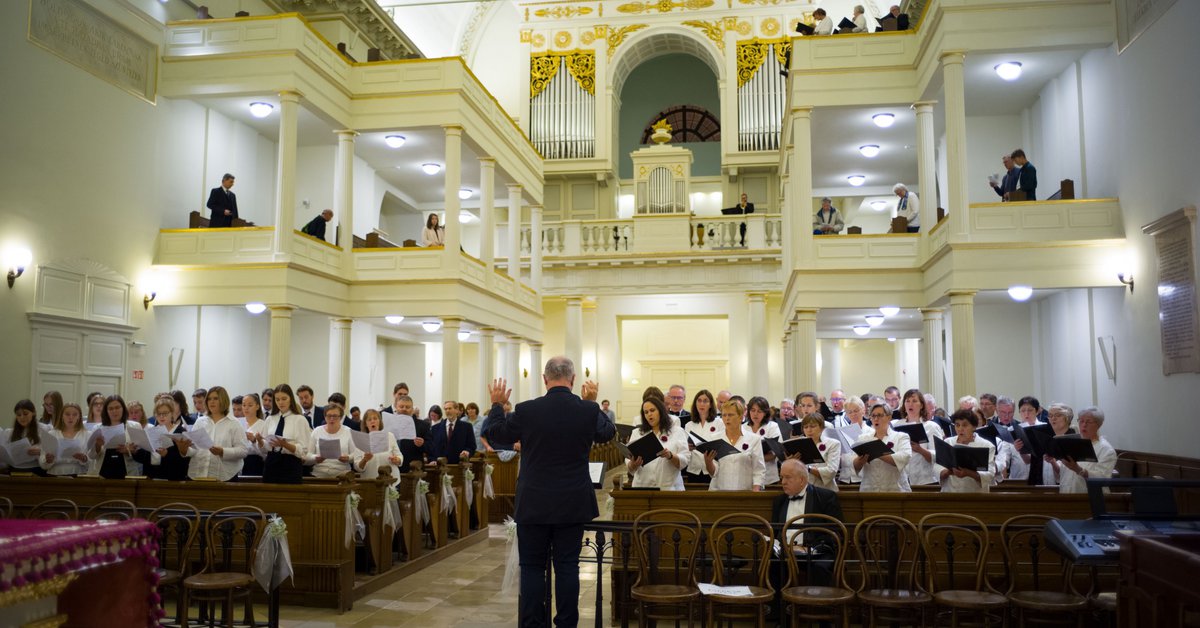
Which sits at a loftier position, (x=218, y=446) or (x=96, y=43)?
(x=96, y=43)

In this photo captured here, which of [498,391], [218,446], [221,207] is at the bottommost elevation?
[218,446]

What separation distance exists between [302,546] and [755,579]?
3.95m

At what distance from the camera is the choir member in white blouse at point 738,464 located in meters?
7.73

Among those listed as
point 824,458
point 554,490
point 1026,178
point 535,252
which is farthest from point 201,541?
point 535,252

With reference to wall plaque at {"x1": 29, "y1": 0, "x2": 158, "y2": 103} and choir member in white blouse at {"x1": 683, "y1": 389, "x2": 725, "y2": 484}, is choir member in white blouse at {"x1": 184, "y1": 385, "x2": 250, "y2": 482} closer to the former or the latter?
choir member in white blouse at {"x1": 683, "y1": 389, "x2": 725, "y2": 484}

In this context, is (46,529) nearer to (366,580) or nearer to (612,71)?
(366,580)

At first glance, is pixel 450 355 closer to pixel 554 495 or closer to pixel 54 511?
pixel 54 511

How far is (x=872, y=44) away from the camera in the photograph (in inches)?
586

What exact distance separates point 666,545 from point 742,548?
2.07 feet

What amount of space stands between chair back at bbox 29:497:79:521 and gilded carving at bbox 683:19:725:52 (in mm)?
21596

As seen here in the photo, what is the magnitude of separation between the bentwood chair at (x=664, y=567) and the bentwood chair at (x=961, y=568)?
154cm

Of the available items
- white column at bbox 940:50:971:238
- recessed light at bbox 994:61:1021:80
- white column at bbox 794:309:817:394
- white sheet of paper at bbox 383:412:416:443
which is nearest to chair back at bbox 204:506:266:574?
white sheet of paper at bbox 383:412:416:443

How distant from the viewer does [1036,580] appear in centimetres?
606

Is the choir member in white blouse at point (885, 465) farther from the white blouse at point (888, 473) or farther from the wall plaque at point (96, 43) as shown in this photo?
the wall plaque at point (96, 43)
